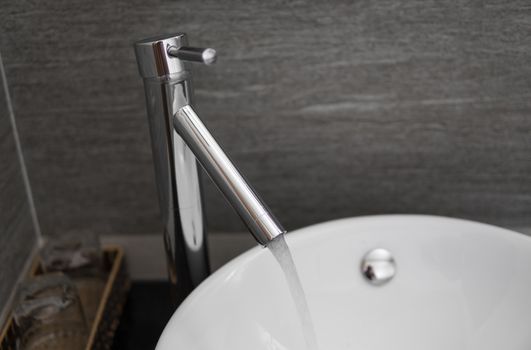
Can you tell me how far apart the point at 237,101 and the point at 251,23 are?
0.10 meters

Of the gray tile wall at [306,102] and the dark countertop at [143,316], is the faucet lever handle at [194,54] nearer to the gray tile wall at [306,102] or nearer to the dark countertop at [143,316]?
the gray tile wall at [306,102]

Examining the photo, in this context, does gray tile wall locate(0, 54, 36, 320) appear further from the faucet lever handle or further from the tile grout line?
→ the faucet lever handle

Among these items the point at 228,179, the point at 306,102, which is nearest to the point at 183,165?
the point at 228,179

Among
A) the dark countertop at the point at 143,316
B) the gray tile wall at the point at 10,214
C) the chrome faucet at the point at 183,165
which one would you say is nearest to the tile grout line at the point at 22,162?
the gray tile wall at the point at 10,214

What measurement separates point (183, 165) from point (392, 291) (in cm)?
28

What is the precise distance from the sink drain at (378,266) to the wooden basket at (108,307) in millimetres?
322

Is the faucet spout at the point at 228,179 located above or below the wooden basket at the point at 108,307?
above

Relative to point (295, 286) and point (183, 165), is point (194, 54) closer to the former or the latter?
point (183, 165)

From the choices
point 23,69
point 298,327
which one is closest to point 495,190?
point 298,327

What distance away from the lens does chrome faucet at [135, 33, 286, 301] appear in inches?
23.3

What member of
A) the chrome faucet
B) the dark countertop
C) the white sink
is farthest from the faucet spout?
the dark countertop

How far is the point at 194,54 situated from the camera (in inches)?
23.4

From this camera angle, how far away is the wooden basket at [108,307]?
0.76 meters

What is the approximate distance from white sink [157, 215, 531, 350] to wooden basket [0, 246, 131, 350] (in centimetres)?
18
